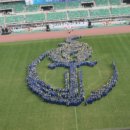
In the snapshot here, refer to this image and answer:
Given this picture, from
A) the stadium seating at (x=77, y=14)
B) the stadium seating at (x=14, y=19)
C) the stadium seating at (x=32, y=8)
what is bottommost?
the stadium seating at (x=14, y=19)

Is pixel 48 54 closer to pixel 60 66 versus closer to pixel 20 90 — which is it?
pixel 60 66

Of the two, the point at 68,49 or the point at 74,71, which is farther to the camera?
the point at 68,49

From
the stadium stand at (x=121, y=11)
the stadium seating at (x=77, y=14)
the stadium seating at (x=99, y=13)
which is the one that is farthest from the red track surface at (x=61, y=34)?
the stadium stand at (x=121, y=11)

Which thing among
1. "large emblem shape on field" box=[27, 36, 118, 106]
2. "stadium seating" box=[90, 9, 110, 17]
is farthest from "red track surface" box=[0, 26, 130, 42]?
"stadium seating" box=[90, 9, 110, 17]

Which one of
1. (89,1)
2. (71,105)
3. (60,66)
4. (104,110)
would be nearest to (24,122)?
(71,105)

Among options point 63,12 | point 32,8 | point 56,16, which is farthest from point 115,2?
point 32,8

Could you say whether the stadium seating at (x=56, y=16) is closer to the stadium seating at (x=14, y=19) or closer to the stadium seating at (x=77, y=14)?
the stadium seating at (x=77, y=14)
